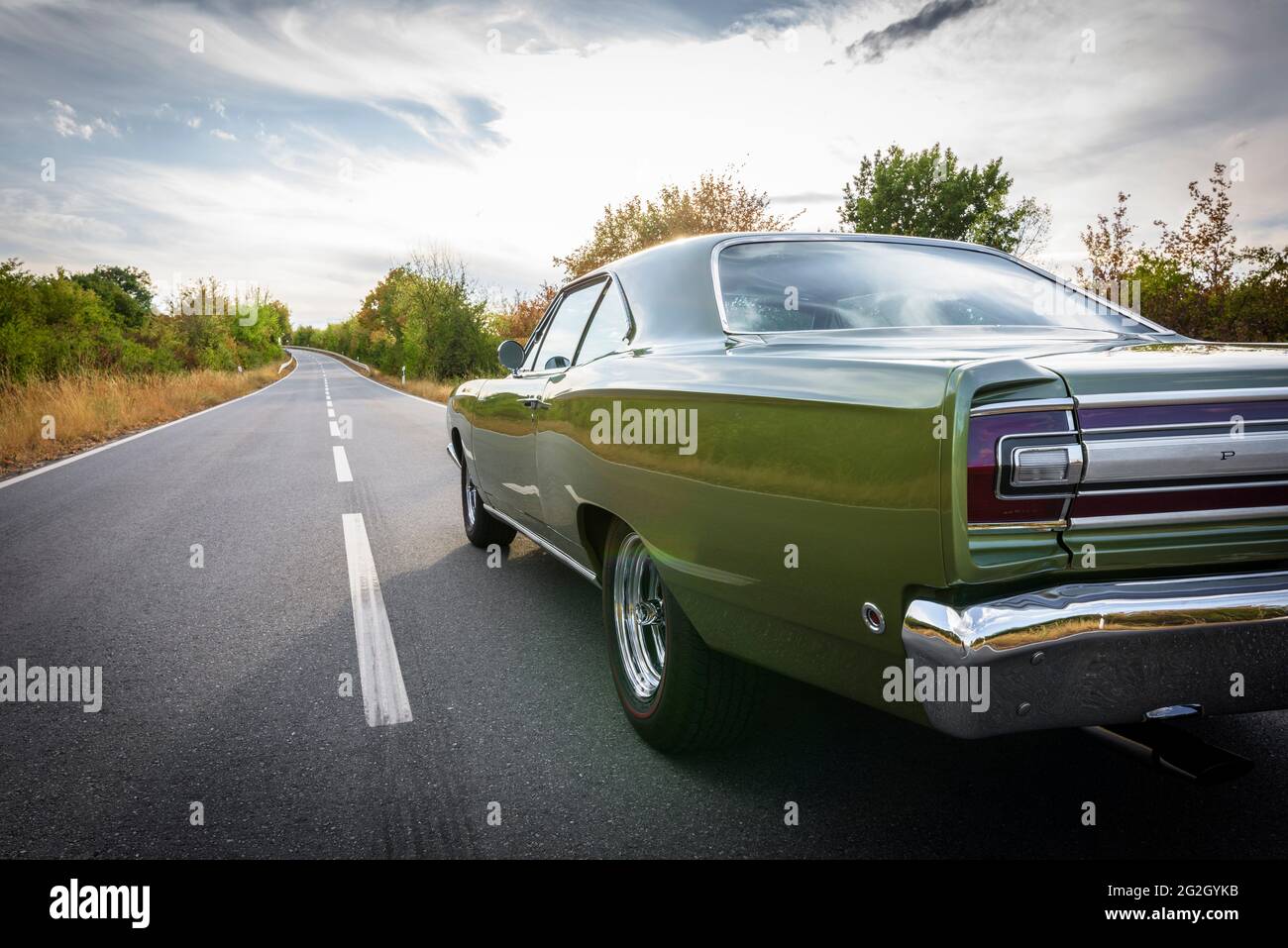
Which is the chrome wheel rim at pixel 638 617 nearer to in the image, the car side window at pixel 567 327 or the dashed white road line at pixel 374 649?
the dashed white road line at pixel 374 649

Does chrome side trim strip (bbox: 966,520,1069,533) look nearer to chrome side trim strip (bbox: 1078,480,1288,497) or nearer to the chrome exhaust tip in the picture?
chrome side trim strip (bbox: 1078,480,1288,497)

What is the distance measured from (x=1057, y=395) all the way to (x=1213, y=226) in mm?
11754

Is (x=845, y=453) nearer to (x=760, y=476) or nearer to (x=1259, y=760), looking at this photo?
(x=760, y=476)

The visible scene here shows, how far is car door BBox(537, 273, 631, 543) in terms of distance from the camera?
10.1ft

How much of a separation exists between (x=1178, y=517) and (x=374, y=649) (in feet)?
10.1

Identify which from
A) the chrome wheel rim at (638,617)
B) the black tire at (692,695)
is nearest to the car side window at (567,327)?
the chrome wheel rim at (638,617)

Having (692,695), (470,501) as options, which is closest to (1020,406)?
(692,695)

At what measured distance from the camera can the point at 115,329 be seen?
4828cm

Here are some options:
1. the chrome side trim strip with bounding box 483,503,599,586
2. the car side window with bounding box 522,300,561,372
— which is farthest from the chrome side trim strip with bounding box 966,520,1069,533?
the car side window with bounding box 522,300,561,372

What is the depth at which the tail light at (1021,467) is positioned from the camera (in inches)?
60.2

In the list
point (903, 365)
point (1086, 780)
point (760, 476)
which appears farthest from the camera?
point (1086, 780)

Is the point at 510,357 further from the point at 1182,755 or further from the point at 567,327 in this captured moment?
the point at 1182,755
